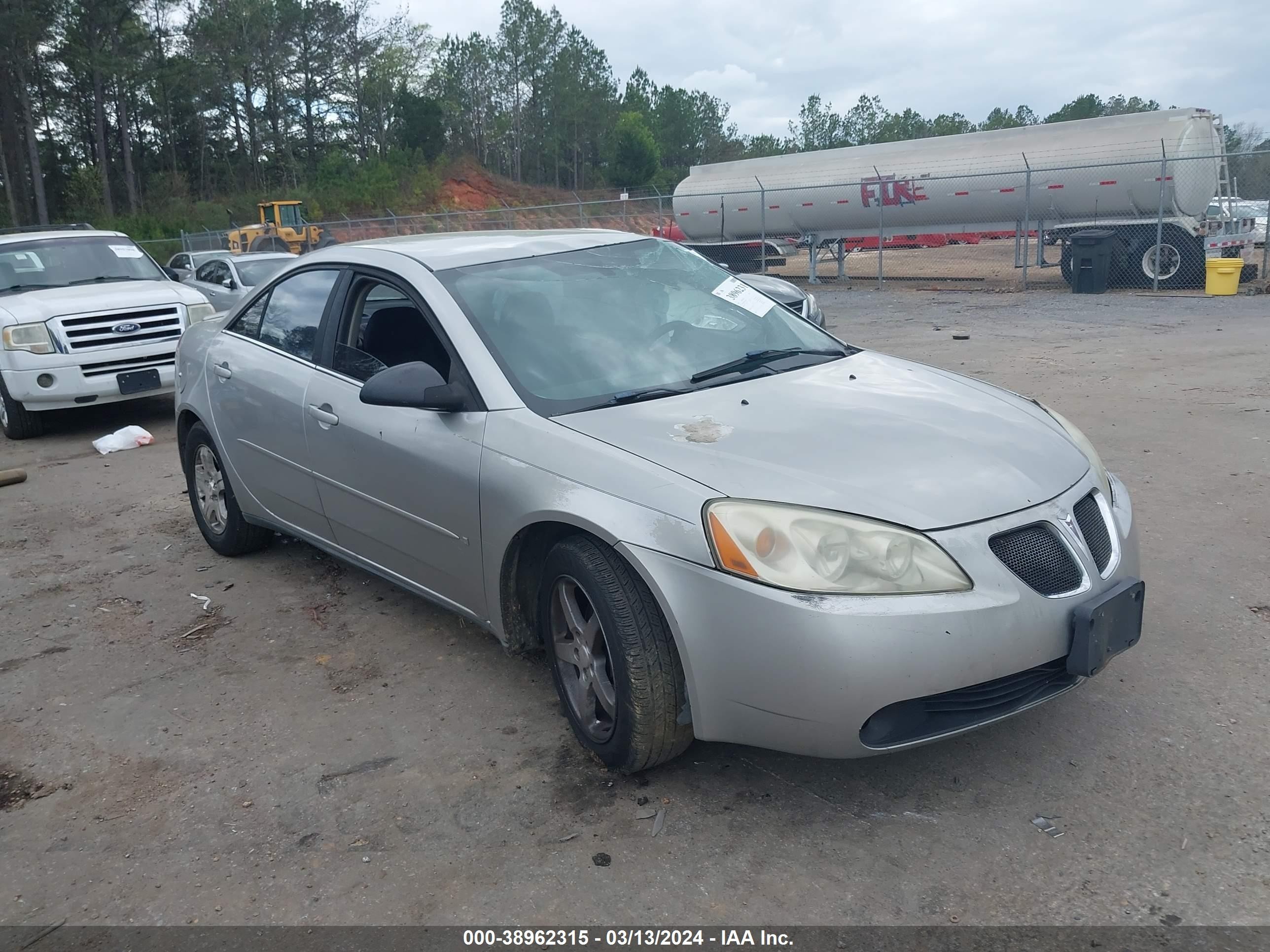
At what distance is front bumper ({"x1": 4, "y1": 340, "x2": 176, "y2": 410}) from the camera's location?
8688 mm

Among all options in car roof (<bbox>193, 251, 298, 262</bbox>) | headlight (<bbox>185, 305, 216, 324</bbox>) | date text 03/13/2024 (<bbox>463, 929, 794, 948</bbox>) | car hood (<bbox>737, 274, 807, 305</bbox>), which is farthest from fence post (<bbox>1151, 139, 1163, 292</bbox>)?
date text 03/13/2024 (<bbox>463, 929, 794, 948</bbox>)

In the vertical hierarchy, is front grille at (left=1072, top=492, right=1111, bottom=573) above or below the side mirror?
below

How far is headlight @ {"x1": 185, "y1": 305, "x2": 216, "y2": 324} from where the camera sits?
9500mm

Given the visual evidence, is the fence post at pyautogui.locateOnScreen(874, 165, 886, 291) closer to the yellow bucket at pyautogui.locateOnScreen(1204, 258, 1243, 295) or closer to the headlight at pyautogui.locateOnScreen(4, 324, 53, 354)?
the yellow bucket at pyautogui.locateOnScreen(1204, 258, 1243, 295)

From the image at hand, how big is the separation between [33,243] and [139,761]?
8.26 meters

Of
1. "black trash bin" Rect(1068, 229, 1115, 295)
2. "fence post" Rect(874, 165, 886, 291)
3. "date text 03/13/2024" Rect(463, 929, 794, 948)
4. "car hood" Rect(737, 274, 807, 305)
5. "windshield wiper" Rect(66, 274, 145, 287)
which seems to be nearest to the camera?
"date text 03/13/2024" Rect(463, 929, 794, 948)

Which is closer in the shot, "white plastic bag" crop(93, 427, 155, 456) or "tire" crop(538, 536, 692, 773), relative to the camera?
"tire" crop(538, 536, 692, 773)

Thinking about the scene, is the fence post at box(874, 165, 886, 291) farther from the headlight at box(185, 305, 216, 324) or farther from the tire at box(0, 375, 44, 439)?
the tire at box(0, 375, 44, 439)

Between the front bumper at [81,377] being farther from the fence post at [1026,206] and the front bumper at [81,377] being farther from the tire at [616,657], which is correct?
the fence post at [1026,206]

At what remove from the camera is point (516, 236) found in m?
4.40

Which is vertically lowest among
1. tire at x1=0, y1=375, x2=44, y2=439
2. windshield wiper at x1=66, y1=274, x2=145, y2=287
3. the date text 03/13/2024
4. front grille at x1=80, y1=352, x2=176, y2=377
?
the date text 03/13/2024

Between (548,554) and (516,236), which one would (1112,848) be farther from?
(516,236)

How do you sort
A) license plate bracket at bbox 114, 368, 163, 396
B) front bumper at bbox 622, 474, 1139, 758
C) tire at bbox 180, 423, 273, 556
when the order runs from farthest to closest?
license plate bracket at bbox 114, 368, 163, 396 → tire at bbox 180, 423, 273, 556 → front bumper at bbox 622, 474, 1139, 758

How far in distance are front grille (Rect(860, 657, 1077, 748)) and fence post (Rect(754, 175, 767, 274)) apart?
2069cm
